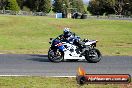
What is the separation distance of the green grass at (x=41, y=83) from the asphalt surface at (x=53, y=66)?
4.42 ft

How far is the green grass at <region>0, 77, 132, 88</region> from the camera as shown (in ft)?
36.6

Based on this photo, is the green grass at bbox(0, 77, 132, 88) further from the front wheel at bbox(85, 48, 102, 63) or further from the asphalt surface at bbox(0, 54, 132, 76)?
the front wheel at bbox(85, 48, 102, 63)

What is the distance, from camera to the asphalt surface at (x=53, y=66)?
14.4 meters

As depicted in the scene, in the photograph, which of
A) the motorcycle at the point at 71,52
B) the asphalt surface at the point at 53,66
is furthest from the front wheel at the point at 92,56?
the asphalt surface at the point at 53,66

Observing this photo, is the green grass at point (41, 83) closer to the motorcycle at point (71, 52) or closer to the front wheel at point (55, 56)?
the front wheel at point (55, 56)

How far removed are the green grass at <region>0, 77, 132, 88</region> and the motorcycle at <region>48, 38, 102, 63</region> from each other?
5.00 metres

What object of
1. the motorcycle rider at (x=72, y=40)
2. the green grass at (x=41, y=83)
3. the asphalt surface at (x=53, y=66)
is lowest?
the asphalt surface at (x=53, y=66)

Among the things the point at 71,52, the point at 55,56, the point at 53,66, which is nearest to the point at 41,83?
the point at 53,66

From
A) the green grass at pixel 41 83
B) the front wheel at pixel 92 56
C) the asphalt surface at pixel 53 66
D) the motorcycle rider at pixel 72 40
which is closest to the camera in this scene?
the green grass at pixel 41 83

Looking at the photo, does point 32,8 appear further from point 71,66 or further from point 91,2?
point 71,66

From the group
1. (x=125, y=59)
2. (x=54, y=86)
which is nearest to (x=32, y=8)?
(x=125, y=59)

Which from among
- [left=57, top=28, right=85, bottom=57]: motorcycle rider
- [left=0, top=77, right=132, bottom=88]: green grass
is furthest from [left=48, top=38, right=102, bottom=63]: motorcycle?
[left=0, top=77, right=132, bottom=88]: green grass

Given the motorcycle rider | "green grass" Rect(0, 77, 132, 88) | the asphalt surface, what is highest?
the motorcycle rider

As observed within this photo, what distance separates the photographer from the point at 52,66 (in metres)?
16.3
